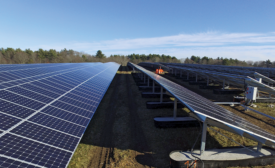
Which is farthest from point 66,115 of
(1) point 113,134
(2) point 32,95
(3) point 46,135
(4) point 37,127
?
(1) point 113,134

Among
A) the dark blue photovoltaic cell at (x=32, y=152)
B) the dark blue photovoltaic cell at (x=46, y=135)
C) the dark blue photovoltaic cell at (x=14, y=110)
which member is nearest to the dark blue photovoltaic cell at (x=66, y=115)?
the dark blue photovoltaic cell at (x=14, y=110)

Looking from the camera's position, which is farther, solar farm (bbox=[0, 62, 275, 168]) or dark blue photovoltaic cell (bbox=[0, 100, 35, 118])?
dark blue photovoltaic cell (bbox=[0, 100, 35, 118])

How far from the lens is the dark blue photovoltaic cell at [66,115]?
7.08 meters

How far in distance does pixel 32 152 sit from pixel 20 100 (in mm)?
4064

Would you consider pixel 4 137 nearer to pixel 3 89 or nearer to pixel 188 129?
pixel 3 89

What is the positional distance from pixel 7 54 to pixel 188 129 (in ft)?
361

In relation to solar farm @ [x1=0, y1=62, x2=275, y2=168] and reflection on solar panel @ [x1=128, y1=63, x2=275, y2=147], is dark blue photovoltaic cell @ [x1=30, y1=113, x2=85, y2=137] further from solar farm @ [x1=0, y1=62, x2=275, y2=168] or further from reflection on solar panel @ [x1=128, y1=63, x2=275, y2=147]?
reflection on solar panel @ [x1=128, y1=63, x2=275, y2=147]

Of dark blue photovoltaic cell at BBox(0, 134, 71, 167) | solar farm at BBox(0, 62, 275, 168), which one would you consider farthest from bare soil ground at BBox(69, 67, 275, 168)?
dark blue photovoltaic cell at BBox(0, 134, 71, 167)

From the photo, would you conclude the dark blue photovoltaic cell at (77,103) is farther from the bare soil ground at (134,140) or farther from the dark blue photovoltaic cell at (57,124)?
the bare soil ground at (134,140)

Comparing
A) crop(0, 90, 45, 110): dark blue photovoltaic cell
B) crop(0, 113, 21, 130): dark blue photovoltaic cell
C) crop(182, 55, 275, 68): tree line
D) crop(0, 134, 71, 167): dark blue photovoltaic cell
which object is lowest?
crop(0, 134, 71, 167): dark blue photovoltaic cell

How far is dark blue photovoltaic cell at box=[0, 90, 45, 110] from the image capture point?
23.1ft

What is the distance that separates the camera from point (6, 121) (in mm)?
5277

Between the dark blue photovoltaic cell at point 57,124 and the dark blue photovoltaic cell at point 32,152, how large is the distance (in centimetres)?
123

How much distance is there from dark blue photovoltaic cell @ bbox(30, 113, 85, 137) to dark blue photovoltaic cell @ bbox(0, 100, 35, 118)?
397 mm
